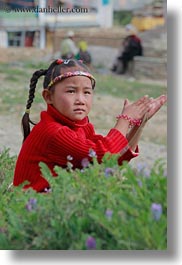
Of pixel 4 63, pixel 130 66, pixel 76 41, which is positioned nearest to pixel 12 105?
pixel 4 63

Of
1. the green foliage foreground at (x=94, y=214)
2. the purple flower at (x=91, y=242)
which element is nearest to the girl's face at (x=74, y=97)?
the green foliage foreground at (x=94, y=214)

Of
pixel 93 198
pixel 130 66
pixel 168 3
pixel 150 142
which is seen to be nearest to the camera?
pixel 93 198

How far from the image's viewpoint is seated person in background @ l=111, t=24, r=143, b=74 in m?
16.4

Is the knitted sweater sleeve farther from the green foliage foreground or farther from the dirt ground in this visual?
the dirt ground

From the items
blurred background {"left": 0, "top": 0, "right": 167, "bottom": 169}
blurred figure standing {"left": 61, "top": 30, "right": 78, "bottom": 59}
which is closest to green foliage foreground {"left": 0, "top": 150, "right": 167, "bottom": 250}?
blurred background {"left": 0, "top": 0, "right": 167, "bottom": 169}

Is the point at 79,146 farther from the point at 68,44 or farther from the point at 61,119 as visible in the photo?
the point at 68,44

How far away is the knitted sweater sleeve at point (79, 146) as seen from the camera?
3.31 metres

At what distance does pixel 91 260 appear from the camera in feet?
9.62

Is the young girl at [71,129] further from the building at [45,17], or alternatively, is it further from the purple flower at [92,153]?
the building at [45,17]

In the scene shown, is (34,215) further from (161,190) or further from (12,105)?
(12,105)

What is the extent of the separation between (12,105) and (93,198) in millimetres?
6940

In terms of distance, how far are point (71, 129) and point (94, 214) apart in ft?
2.56

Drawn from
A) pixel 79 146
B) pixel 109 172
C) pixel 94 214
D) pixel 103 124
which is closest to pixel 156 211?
pixel 94 214

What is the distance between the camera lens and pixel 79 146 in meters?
3.31
